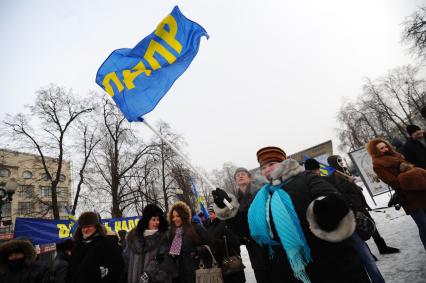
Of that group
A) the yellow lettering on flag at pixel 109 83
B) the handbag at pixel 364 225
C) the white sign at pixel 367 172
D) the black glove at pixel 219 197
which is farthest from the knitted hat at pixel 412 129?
the white sign at pixel 367 172

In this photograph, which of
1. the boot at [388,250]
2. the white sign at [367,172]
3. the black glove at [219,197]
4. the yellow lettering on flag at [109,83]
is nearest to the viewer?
the black glove at [219,197]

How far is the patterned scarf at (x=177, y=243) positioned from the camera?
10.5ft

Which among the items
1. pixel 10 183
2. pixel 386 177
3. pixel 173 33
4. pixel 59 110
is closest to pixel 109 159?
pixel 59 110

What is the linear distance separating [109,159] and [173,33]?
61.7ft

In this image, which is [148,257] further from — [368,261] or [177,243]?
[368,261]

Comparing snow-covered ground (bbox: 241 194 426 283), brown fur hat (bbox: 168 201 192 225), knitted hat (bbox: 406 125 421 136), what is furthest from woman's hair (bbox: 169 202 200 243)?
knitted hat (bbox: 406 125 421 136)

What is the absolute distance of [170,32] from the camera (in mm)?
4242

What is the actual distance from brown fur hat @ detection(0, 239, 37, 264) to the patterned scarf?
2.16 meters

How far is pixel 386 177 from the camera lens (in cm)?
344

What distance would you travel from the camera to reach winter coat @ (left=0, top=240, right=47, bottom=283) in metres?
3.22

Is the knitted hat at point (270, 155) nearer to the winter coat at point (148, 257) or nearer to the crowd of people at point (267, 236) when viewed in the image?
the crowd of people at point (267, 236)

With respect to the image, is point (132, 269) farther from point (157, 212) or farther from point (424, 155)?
point (424, 155)

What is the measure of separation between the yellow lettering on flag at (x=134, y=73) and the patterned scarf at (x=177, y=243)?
8.89ft

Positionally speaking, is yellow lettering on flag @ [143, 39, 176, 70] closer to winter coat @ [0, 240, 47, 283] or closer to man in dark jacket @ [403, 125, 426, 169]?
winter coat @ [0, 240, 47, 283]
